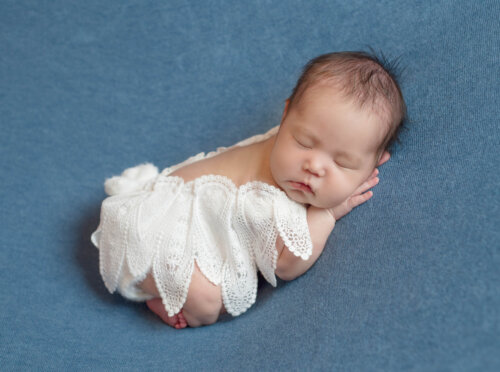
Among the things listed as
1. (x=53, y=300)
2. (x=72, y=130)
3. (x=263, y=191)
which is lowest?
(x=53, y=300)

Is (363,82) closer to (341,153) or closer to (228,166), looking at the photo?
(341,153)

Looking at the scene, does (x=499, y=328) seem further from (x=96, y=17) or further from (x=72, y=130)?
(x=96, y=17)

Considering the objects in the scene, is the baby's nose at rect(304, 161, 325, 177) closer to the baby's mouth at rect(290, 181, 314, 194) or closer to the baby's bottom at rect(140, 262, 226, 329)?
the baby's mouth at rect(290, 181, 314, 194)

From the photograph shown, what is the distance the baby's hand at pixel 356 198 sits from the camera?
4.31 ft

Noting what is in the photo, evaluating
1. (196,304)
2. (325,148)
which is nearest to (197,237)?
(196,304)

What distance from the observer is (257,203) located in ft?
4.27

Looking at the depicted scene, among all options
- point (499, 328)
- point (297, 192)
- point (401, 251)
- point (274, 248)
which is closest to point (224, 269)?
point (274, 248)

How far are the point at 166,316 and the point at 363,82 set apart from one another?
0.84m

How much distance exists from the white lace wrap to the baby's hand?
0.10 metres

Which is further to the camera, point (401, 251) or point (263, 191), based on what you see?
→ point (263, 191)

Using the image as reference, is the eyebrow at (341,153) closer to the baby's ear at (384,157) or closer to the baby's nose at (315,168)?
the baby's nose at (315,168)

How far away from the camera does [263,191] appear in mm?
1307

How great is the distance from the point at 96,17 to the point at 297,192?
1121mm

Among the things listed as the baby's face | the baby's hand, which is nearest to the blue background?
the baby's hand
